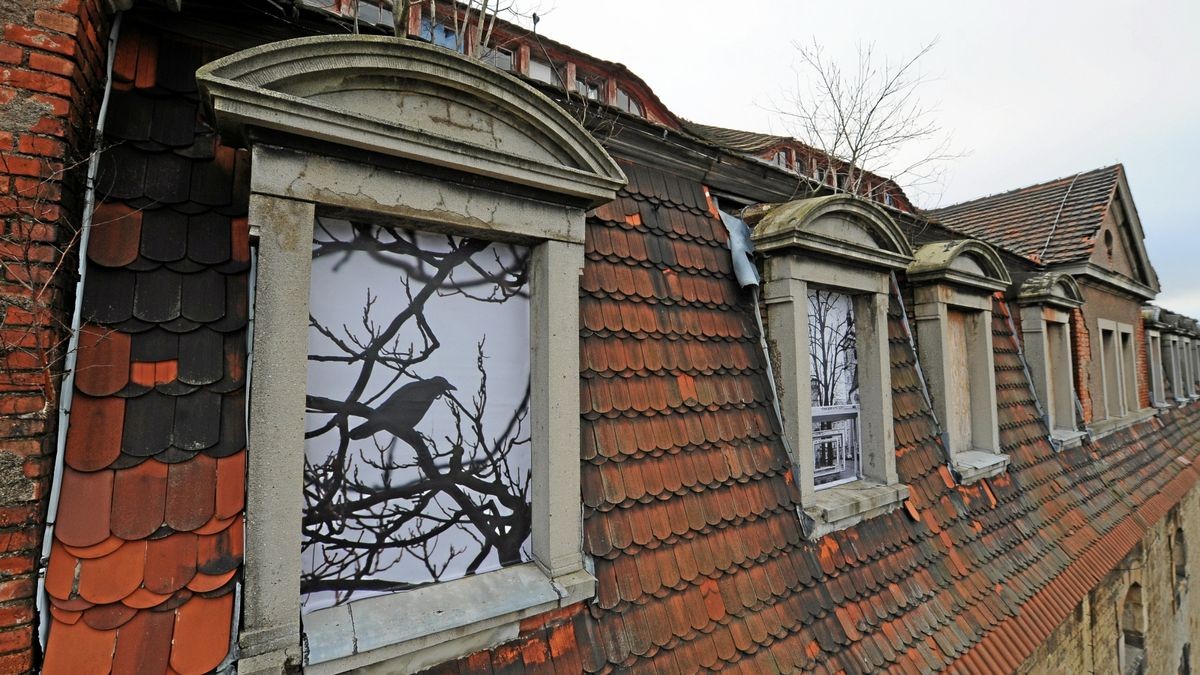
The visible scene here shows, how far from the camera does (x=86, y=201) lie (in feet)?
5.59

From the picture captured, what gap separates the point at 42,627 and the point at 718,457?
2.74m

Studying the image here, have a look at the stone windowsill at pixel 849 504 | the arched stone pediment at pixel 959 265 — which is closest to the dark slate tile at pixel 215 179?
the stone windowsill at pixel 849 504

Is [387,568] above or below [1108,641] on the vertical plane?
above

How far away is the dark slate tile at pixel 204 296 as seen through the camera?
181 centimetres

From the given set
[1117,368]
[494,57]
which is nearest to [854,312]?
[494,57]

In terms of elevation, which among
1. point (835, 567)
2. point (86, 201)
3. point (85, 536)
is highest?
point (86, 201)

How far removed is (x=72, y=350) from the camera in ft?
5.28

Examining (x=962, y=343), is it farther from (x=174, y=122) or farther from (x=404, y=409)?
(x=174, y=122)

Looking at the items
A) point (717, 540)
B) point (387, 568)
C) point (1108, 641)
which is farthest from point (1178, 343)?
point (387, 568)

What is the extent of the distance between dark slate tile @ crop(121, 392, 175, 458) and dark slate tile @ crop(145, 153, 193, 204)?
0.72 meters

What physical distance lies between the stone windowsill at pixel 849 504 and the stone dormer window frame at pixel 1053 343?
13.4 feet

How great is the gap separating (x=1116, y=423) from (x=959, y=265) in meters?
5.81

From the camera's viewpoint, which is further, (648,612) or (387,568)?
(648,612)

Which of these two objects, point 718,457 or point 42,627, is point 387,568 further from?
point 718,457
